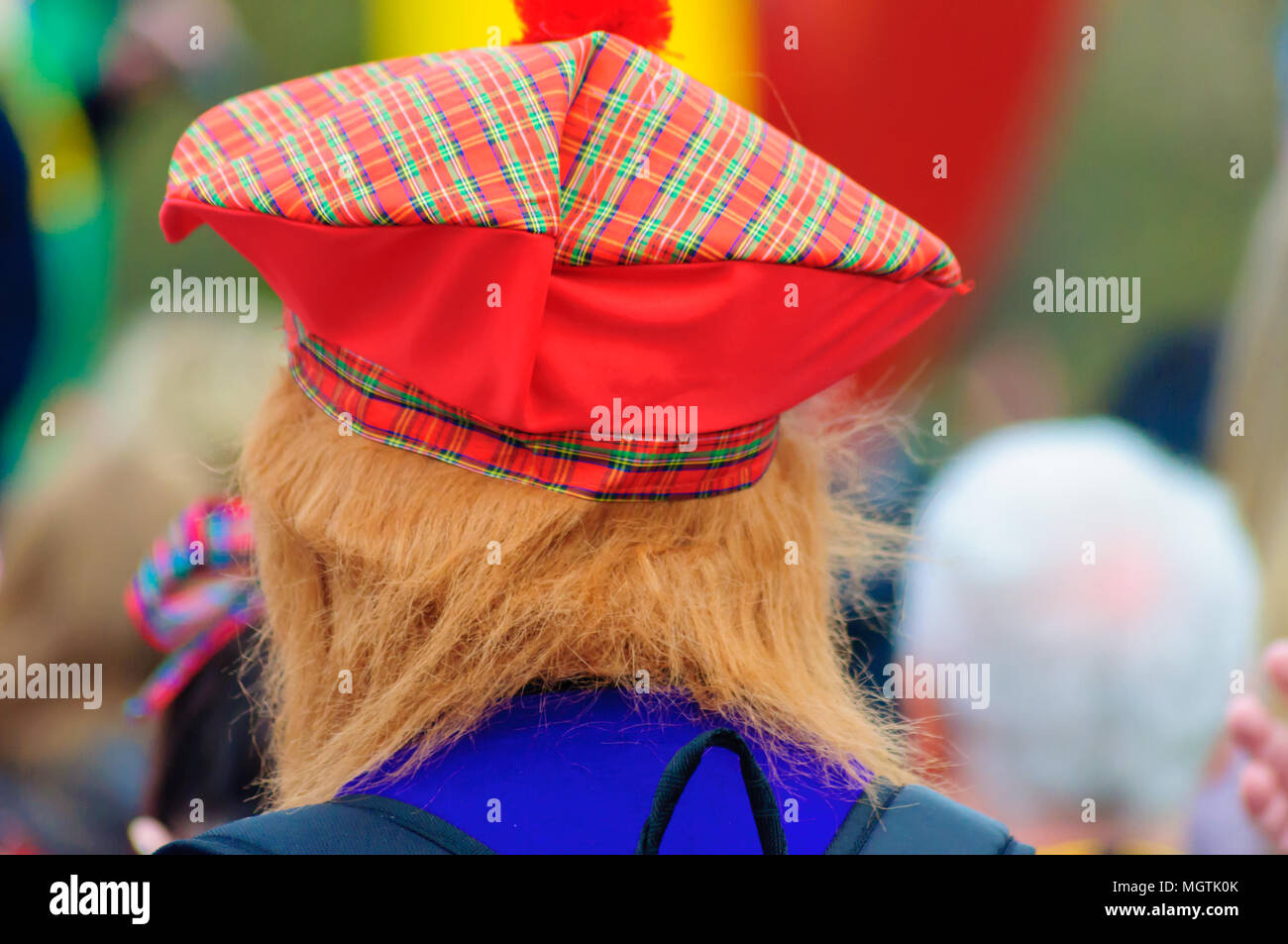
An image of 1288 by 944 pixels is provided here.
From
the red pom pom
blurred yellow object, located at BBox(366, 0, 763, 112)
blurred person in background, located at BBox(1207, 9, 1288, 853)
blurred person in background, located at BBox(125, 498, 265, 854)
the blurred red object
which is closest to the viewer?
the red pom pom

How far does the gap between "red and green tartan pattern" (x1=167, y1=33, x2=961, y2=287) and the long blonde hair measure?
0.65 feet

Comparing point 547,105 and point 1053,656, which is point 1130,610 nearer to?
point 1053,656

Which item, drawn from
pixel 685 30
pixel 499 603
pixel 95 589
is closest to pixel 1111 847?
pixel 499 603

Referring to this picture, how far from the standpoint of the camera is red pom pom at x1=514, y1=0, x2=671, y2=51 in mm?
984

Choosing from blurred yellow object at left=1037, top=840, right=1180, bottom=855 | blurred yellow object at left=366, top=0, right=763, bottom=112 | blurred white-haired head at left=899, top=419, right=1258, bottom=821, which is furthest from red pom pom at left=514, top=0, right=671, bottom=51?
blurred yellow object at left=366, top=0, right=763, bottom=112

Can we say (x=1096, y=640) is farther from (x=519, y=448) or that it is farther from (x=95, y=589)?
(x=95, y=589)

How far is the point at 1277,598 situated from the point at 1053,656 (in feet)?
2.20

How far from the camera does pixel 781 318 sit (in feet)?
3.03

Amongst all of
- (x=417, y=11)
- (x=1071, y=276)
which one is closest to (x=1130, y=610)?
(x=417, y=11)

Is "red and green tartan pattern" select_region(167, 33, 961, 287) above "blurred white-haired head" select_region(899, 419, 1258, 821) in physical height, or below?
above

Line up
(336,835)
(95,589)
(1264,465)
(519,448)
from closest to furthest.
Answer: (336,835), (519,448), (95,589), (1264,465)

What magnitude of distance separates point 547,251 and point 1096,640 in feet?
3.56

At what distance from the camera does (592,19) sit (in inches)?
38.8

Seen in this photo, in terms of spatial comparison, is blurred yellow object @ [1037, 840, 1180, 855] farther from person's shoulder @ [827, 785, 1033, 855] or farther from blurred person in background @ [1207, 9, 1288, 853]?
person's shoulder @ [827, 785, 1033, 855]
